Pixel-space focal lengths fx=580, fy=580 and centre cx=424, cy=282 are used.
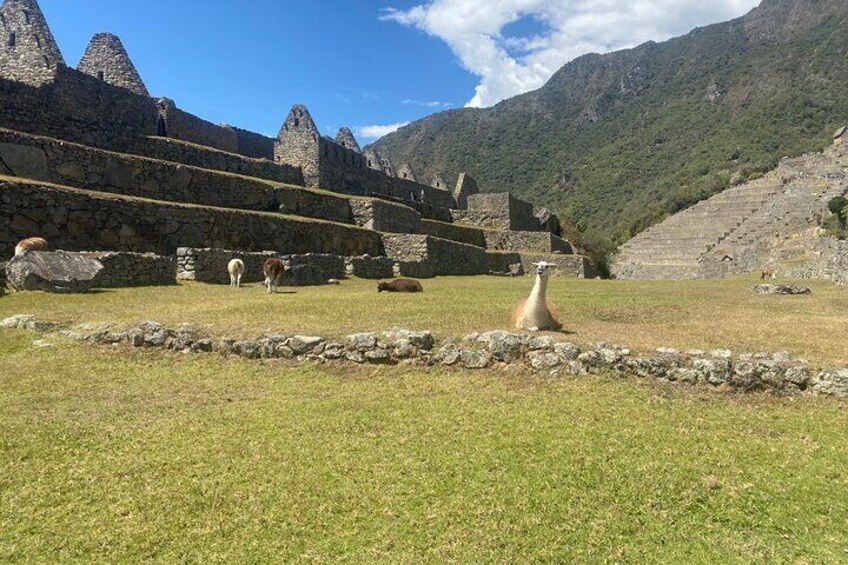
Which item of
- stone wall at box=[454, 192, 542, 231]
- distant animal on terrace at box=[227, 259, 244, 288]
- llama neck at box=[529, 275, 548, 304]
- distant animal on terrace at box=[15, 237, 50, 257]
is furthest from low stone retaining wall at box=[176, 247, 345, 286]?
stone wall at box=[454, 192, 542, 231]

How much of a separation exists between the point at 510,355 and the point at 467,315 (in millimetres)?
2917

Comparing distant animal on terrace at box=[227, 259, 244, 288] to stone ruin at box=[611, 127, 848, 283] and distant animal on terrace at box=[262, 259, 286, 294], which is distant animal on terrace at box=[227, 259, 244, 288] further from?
stone ruin at box=[611, 127, 848, 283]

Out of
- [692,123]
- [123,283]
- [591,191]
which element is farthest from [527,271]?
[692,123]

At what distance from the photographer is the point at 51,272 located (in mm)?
11055

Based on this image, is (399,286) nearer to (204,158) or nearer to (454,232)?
(204,158)

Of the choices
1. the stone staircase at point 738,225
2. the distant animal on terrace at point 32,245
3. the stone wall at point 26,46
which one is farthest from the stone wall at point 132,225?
the stone staircase at point 738,225

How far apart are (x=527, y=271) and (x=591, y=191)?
5883 cm

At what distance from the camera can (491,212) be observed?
111 feet

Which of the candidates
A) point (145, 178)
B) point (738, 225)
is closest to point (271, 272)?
point (145, 178)

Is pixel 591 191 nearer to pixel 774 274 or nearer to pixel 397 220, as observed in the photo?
pixel 774 274

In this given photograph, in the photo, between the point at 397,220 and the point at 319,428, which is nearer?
the point at 319,428

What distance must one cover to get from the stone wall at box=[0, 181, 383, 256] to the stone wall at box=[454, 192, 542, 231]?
15198mm

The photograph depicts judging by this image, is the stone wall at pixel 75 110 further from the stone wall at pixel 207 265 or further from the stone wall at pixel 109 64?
the stone wall at pixel 207 265

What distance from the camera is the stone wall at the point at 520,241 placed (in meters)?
31.5
